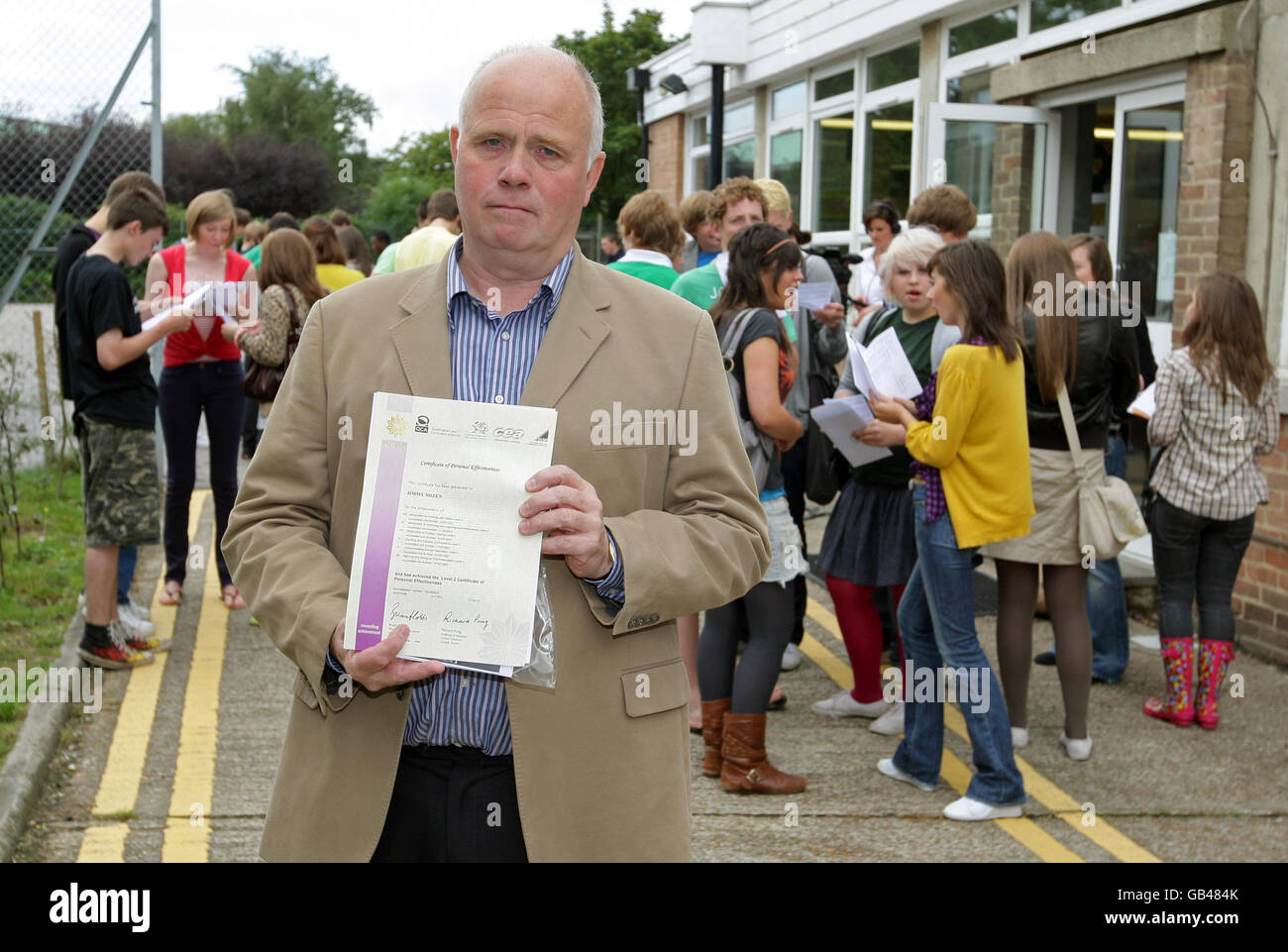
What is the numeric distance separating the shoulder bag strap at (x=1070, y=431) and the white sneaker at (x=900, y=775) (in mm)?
1461

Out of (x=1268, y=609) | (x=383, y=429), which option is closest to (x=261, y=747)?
(x=383, y=429)

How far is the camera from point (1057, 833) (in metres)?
5.01

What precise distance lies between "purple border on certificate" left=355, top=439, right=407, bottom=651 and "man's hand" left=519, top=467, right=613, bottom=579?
0.21m

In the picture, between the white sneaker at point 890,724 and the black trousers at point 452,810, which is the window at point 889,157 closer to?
the white sneaker at point 890,724

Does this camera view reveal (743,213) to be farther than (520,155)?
Yes

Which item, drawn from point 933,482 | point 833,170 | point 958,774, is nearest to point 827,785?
point 958,774

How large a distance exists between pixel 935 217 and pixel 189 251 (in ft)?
14.0

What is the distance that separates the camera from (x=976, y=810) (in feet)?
16.8

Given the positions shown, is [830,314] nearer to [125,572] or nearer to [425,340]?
[125,572]

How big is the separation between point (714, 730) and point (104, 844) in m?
2.40

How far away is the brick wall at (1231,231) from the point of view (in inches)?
283

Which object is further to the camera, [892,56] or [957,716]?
[892,56]

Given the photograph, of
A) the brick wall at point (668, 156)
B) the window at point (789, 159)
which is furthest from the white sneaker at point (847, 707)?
the brick wall at point (668, 156)

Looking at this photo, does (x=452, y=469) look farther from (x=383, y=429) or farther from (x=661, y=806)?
(x=661, y=806)
